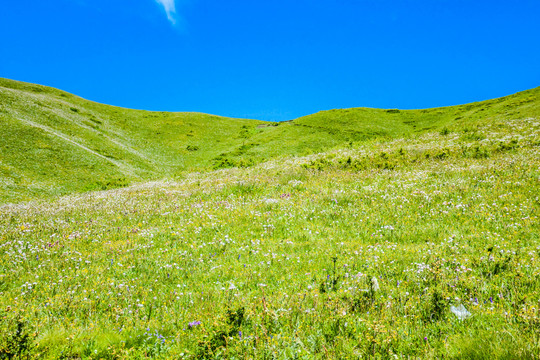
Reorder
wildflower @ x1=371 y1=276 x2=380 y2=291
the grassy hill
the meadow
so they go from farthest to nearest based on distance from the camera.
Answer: the grassy hill
wildflower @ x1=371 y1=276 x2=380 y2=291
the meadow

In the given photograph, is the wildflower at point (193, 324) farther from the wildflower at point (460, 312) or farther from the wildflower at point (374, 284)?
the wildflower at point (460, 312)

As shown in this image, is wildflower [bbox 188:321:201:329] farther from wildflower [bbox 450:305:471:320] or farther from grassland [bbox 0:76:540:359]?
wildflower [bbox 450:305:471:320]

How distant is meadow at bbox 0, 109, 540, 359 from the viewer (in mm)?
4200

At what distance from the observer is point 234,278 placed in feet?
22.1

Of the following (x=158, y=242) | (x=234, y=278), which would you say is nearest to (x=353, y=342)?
(x=234, y=278)

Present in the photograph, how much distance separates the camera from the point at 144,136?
60.2m

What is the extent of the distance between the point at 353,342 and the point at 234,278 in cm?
328

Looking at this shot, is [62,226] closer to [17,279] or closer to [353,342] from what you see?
[17,279]

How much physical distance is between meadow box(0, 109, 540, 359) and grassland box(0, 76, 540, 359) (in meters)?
0.04

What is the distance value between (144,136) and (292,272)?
61.3 metres

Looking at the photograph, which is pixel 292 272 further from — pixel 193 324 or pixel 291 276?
pixel 193 324

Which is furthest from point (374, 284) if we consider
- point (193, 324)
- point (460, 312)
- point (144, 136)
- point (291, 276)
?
point (144, 136)

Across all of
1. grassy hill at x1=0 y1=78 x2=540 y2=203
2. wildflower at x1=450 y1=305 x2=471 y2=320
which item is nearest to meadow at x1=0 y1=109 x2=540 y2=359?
wildflower at x1=450 y1=305 x2=471 y2=320

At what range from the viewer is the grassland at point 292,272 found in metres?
4.22
